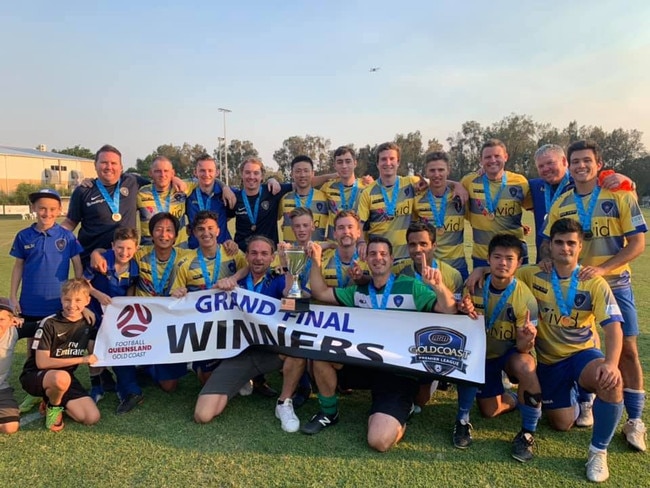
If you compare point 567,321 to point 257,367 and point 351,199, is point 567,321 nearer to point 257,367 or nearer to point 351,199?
point 257,367

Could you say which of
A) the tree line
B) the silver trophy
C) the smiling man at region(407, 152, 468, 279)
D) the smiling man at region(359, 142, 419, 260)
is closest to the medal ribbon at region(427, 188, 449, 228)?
the smiling man at region(407, 152, 468, 279)

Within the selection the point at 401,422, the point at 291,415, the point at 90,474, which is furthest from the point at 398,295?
the point at 90,474

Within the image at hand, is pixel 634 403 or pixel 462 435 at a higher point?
pixel 634 403

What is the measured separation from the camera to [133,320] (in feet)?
15.3

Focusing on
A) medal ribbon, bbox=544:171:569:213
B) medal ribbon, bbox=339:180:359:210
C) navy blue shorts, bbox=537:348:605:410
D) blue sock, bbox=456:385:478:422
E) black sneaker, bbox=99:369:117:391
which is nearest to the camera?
navy blue shorts, bbox=537:348:605:410

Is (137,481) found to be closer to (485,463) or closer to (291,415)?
(291,415)

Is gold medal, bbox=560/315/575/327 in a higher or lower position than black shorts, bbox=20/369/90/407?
higher

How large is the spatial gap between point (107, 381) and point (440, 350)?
358 cm

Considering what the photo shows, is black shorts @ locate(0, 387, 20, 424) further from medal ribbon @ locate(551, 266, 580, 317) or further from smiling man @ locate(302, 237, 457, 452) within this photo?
medal ribbon @ locate(551, 266, 580, 317)

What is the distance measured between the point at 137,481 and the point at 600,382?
3445mm

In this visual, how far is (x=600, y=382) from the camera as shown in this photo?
132 inches

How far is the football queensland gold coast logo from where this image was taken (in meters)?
4.64

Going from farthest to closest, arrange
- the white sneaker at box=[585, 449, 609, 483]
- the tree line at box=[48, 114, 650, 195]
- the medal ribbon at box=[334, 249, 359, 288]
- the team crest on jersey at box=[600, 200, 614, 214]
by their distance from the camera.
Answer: the tree line at box=[48, 114, 650, 195]
the medal ribbon at box=[334, 249, 359, 288]
the team crest on jersey at box=[600, 200, 614, 214]
the white sneaker at box=[585, 449, 609, 483]

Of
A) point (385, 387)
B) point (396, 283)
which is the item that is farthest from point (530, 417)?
point (396, 283)
